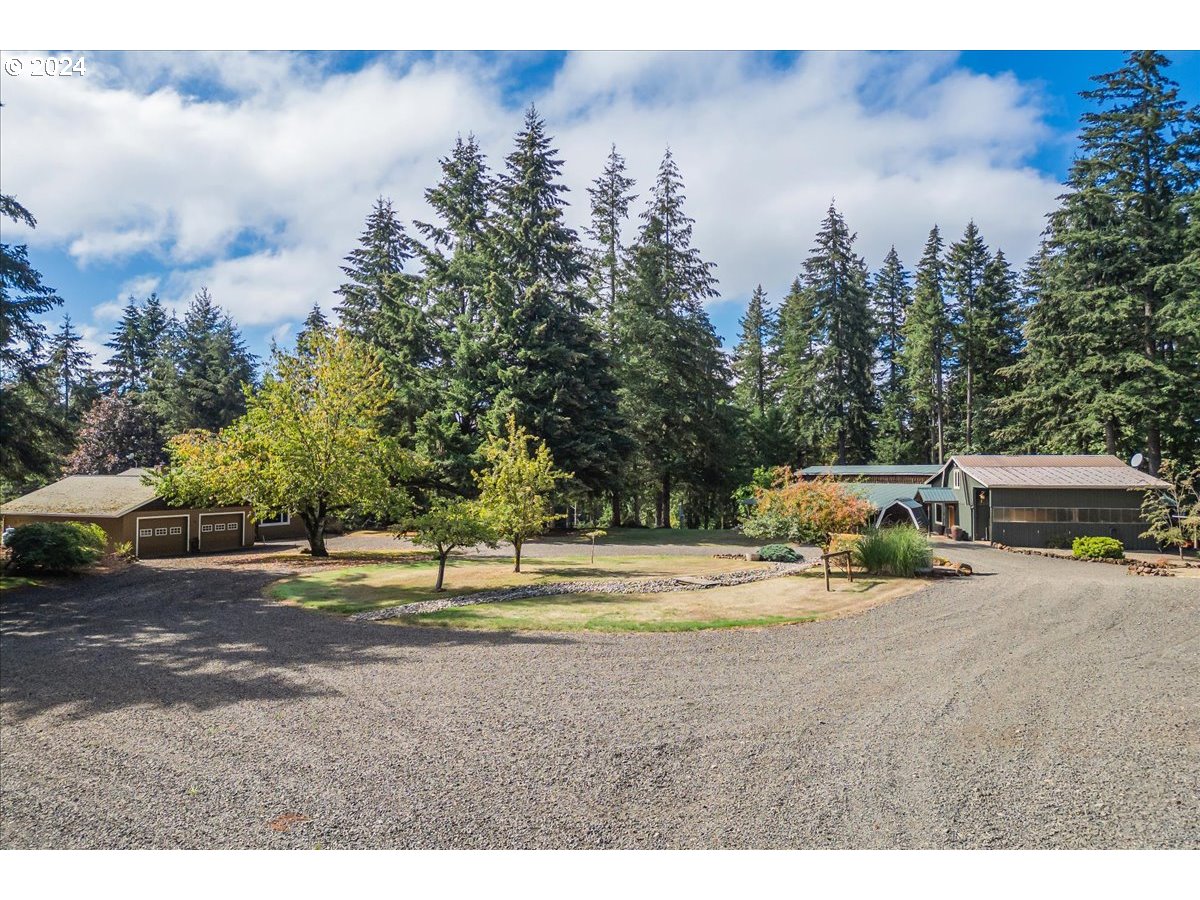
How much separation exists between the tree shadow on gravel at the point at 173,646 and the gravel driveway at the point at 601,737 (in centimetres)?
6

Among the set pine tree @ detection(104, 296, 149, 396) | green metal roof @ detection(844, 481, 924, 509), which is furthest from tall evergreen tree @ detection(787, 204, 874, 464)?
pine tree @ detection(104, 296, 149, 396)

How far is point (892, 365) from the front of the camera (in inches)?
1832

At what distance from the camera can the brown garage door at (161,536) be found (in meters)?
21.9

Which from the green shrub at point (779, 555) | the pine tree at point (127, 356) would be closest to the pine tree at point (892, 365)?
the green shrub at point (779, 555)

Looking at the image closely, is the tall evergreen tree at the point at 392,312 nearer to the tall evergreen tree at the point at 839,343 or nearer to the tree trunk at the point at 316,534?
the tree trunk at the point at 316,534

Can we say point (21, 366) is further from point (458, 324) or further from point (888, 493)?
point (888, 493)

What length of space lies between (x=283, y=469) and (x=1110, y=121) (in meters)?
36.8

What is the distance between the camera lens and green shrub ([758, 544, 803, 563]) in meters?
19.4

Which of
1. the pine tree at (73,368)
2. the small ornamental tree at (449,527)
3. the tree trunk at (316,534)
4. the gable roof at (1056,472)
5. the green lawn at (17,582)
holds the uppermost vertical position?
the pine tree at (73,368)

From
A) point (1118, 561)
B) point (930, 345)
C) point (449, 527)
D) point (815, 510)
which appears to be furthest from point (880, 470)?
point (449, 527)

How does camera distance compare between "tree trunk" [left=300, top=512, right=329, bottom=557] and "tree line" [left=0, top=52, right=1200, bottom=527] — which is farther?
"tree line" [left=0, top=52, right=1200, bottom=527]

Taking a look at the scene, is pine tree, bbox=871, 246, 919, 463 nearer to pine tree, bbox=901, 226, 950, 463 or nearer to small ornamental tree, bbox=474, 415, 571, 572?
pine tree, bbox=901, 226, 950, 463

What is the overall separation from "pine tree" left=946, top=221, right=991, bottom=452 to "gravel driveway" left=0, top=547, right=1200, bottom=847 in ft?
114

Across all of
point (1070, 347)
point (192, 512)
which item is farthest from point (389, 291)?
point (1070, 347)
